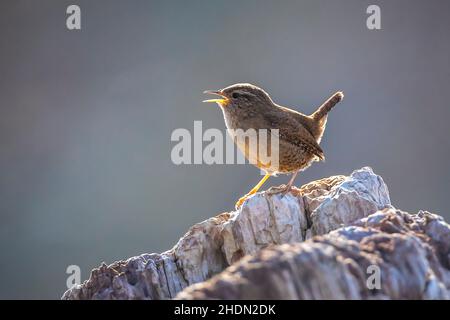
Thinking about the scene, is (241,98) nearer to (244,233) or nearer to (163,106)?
(244,233)

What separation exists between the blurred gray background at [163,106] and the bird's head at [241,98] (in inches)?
295

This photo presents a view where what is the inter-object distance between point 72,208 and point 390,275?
14.9 m

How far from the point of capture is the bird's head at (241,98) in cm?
742

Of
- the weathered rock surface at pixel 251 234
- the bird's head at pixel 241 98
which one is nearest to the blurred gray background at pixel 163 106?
the bird's head at pixel 241 98

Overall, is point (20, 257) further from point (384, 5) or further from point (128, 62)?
point (384, 5)

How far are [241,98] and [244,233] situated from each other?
217 centimetres

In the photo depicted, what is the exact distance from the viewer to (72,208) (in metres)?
18.0

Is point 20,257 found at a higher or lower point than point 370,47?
lower

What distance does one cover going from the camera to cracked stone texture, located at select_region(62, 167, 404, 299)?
17.3ft

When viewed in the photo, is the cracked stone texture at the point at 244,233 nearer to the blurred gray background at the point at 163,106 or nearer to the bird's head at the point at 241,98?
the bird's head at the point at 241,98

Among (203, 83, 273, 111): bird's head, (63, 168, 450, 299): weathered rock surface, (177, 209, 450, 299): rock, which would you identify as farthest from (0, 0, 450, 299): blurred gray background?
(177, 209, 450, 299): rock

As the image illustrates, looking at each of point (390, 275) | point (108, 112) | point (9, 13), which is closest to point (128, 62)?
point (108, 112)

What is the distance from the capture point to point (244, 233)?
566 cm

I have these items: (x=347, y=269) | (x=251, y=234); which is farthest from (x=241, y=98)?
(x=347, y=269)
